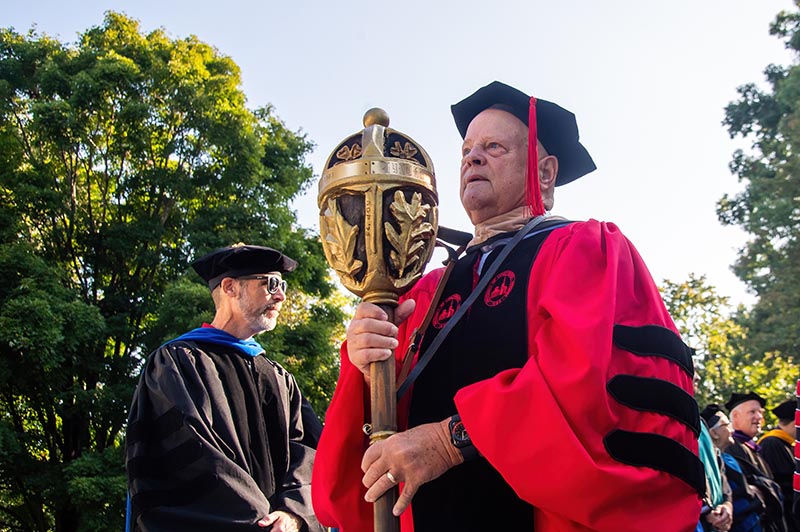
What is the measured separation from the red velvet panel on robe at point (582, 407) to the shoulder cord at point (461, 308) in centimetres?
20

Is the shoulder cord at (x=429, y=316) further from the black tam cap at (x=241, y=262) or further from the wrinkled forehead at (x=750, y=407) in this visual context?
the wrinkled forehead at (x=750, y=407)

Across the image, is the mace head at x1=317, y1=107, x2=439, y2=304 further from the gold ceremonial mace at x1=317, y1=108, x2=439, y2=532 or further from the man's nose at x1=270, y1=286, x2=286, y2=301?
the man's nose at x1=270, y1=286, x2=286, y2=301

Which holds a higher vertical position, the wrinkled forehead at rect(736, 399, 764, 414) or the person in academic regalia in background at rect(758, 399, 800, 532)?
the wrinkled forehead at rect(736, 399, 764, 414)

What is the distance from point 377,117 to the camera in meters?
2.09

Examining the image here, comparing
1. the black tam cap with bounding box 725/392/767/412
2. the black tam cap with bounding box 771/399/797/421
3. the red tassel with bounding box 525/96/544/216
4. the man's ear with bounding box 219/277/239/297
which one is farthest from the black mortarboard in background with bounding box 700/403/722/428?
the red tassel with bounding box 525/96/544/216

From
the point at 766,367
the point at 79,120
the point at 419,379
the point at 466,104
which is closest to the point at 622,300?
the point at 419,379

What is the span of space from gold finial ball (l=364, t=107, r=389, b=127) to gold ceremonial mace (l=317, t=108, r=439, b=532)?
71 millimetres

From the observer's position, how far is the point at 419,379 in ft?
7.45

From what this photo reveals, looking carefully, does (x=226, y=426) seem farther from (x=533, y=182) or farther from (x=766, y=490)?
(x=766, y=490)

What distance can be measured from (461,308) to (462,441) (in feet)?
1.66

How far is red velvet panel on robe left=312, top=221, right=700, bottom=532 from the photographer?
167cm

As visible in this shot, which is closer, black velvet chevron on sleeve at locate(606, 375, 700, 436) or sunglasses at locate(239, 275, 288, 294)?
black velvet chevron on sleeve at locate(606, 375, 700, 436)

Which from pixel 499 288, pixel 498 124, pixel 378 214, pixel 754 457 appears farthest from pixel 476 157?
pixel 754 457

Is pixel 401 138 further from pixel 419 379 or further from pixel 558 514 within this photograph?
pixel 558 514
